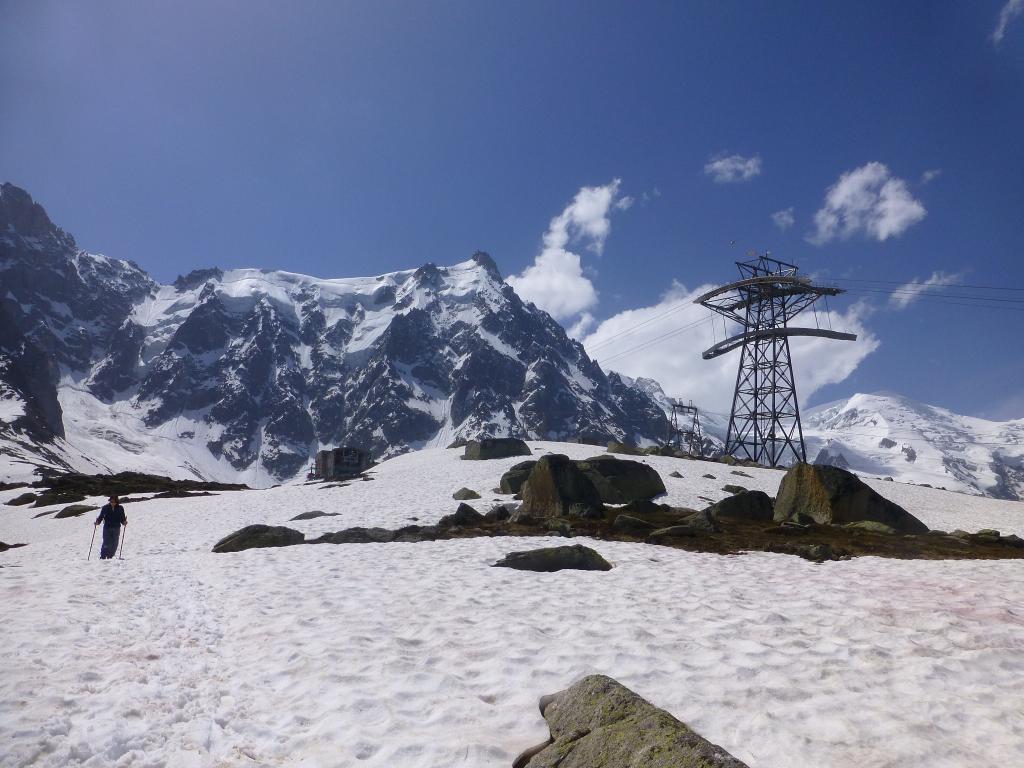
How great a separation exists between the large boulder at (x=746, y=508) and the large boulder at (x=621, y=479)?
6.13 meters

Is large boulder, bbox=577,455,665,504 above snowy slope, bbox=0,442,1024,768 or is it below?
above

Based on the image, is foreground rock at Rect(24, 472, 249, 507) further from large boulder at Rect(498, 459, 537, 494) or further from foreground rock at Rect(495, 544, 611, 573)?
foreground rock at Rect(495, 544, 611, 573)

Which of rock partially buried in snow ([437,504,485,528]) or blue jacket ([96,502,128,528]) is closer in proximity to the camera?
blue jacket ([96,502,128,528])

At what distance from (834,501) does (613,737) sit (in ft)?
60.7

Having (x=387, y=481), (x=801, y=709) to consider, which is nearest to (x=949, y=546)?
(x=801, y=709)

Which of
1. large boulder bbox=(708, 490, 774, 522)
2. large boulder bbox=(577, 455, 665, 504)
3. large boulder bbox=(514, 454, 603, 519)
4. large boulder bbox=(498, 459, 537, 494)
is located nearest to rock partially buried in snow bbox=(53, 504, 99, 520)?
large boulder bbox=(498, 459, 537, 494)

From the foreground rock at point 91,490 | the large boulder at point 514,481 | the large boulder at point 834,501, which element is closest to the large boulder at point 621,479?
the large boulder at point 514,481

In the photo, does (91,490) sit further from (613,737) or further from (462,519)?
(613,737)

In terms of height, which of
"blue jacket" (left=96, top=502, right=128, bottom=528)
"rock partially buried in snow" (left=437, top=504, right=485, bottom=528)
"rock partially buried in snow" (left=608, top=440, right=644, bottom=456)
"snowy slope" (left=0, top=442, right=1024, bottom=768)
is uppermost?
"rock partially buried in snow" (left=608, top=440, right=644, bottom=456)

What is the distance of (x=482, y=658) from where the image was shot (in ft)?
21.6

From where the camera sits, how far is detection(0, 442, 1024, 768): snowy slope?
4.66 meters

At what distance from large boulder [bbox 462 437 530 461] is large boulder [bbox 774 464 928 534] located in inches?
971

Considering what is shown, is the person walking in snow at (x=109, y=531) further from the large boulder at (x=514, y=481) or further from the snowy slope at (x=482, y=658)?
the large boulder at (x=514, y=481)

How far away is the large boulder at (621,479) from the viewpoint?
2550 centimetres
